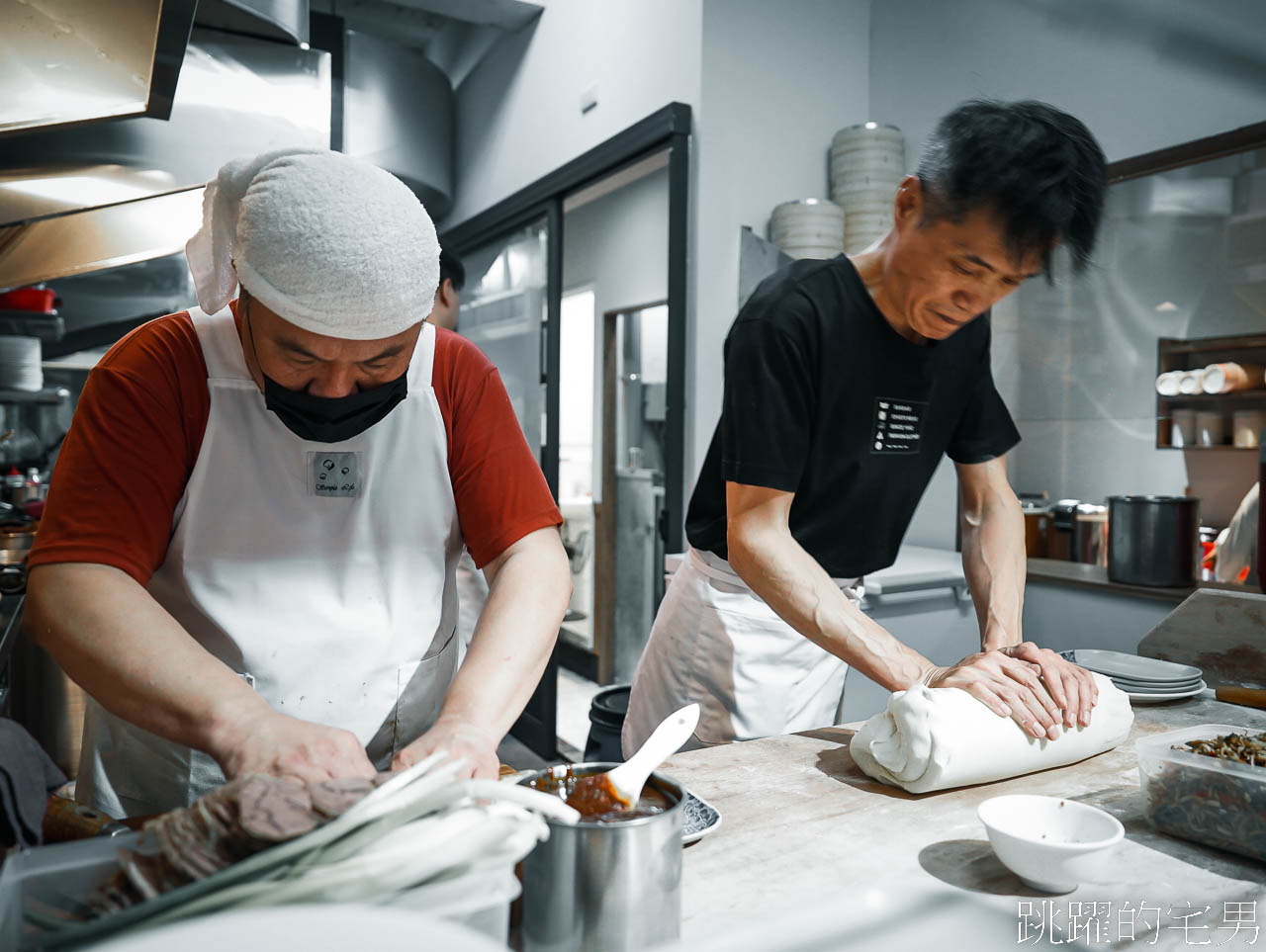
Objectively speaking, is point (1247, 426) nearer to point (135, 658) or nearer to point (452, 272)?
point (452, 272)

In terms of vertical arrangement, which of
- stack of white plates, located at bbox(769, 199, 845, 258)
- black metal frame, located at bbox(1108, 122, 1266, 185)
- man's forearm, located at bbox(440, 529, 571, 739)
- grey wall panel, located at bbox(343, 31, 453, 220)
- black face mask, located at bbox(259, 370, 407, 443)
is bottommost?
man's forearm, located at bbox(440, 529, 571, 739)

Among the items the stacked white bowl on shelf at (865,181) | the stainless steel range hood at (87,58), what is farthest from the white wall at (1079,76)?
the stainless steel range hood at (87,58)

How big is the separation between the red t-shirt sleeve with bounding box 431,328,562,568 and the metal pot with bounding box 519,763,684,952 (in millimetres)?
582

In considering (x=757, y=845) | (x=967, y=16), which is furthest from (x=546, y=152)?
(x=757, y=845)

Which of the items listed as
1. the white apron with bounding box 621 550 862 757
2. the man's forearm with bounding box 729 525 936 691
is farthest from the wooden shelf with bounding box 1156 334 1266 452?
the man's forearm with bounding box 729 525 936 691

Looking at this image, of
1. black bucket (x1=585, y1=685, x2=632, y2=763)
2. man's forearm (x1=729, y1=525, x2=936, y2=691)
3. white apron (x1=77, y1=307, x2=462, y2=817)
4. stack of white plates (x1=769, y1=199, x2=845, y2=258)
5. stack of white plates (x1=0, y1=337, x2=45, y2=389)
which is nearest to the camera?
white apron (x1=77, y1=307, x2=462, y2=817)

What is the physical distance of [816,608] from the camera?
1.46 m

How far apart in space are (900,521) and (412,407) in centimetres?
103

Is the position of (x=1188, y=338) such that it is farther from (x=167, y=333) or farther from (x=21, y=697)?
(x=21, y=697)

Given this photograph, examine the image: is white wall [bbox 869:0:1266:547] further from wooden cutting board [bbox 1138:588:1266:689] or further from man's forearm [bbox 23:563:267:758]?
man's forearm [bbox 23:563:267:758]

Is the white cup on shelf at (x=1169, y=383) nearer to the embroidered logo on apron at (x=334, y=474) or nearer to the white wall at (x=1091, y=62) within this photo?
the white wall at (x=1091, y=62)

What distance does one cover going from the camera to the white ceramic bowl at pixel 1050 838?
86cm

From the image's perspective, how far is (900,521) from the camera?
1795 mm

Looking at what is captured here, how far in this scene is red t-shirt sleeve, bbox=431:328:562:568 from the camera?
1.26m
